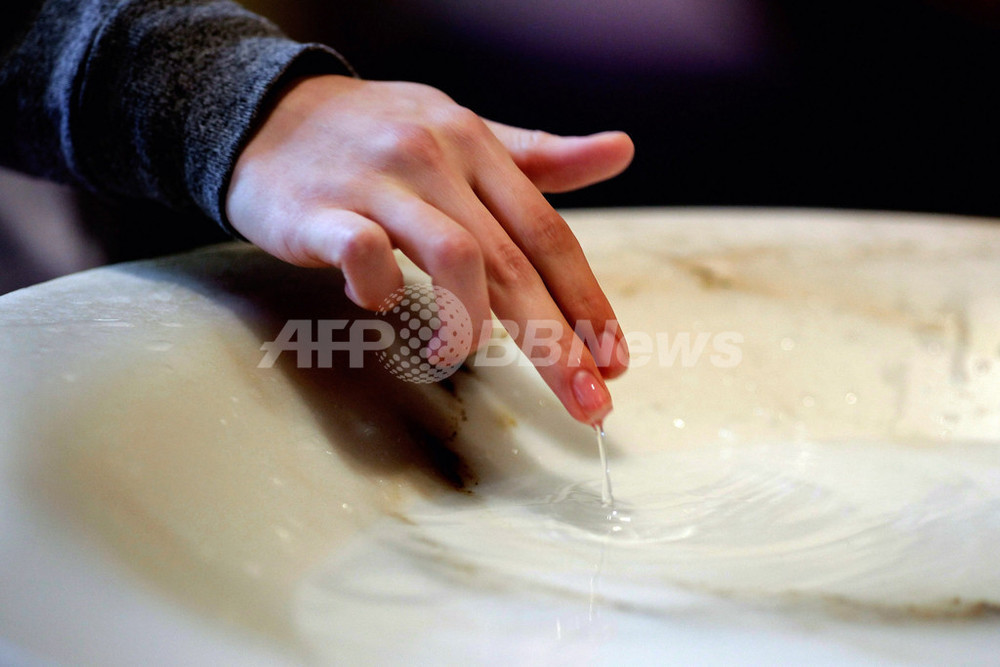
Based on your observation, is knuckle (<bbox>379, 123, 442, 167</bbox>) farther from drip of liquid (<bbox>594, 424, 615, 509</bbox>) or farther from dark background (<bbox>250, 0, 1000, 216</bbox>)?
dark background (<bbox>250, 0, 1000, 216</bbox>)

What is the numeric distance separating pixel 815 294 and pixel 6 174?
0.58 meters

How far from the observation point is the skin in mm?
335

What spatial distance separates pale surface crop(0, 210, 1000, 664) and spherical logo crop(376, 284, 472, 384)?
12 mm

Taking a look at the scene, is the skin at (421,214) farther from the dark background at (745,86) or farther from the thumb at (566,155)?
the dark background at (745,86)

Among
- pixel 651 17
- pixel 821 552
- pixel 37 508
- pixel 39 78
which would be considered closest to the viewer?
pixel 37 508

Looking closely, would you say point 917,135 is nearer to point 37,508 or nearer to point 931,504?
point 931,504

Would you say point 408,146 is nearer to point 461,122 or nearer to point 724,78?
point 461,122

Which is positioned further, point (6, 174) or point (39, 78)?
point (6, 174)

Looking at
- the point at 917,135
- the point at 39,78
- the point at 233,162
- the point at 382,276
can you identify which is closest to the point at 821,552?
the point at 382,276

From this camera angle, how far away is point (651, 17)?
74cm

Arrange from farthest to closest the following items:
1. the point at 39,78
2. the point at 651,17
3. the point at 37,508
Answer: the point at 651,17
the point at 39,78
the point at 37,508

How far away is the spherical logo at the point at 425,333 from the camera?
35cm

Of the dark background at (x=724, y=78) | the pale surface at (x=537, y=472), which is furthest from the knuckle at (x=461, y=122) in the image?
the dark background at (x=724, y=78)

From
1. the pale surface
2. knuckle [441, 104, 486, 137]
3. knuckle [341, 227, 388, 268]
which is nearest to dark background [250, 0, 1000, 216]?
the pale surface
